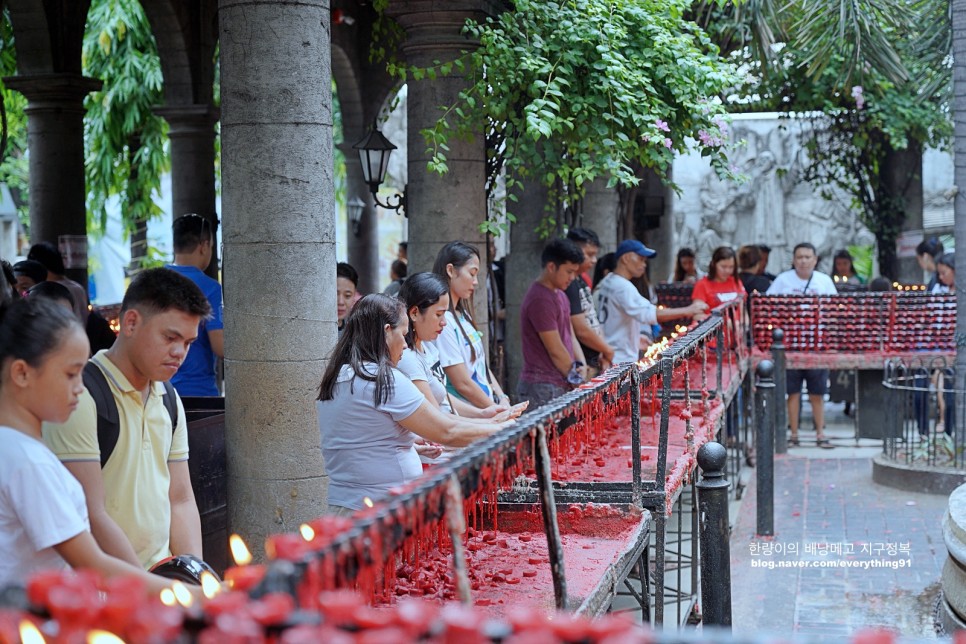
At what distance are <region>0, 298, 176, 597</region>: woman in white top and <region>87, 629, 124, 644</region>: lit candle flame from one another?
1.12m

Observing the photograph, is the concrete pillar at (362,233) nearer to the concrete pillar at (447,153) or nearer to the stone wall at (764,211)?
the concrete pillar at (447,153)

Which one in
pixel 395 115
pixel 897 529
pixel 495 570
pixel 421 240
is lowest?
pixel 897 529

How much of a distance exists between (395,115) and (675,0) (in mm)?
26542

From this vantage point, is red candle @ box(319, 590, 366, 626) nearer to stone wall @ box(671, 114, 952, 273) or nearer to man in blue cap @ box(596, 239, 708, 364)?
man in blue cap @ box(596, 239, 708, 364)

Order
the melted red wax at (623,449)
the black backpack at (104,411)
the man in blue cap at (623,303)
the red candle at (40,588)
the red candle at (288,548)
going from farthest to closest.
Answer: the man in blue cap at (623,303) < the melted red wax at (623,449) < the black backpack at (104,411) < the red candle at (288,548) < the red candle at (40,588)

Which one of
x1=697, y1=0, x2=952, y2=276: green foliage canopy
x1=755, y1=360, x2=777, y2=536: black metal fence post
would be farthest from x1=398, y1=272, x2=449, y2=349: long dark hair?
x1=697, y1=0, x2=952, y2=276: green foliage canopy

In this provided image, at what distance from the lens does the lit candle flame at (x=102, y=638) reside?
1894 millimetres

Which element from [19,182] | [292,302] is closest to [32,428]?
[292,302]

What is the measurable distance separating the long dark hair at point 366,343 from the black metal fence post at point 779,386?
29.6 feet

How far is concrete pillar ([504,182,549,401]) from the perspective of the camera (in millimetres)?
12523

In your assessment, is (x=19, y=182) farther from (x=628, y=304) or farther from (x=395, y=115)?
(x=628, y=304)

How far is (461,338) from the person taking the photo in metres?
6.76

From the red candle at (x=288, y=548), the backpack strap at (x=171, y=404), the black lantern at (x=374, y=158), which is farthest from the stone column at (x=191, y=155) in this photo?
the red candle at (x=288, y=548)

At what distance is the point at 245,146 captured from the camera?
596 centimetres
